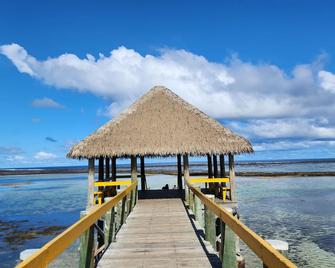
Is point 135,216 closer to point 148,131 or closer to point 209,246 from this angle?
point 209,246

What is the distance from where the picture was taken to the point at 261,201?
27.3 m

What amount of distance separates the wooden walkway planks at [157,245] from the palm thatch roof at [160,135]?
13.2 feet

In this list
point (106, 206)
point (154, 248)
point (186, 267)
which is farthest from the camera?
point (154, 248)

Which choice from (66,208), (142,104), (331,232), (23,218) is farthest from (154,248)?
(66,208)

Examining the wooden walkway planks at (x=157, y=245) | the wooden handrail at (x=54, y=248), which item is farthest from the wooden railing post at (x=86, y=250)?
the wooden walkway planks at (x=157, y=245)

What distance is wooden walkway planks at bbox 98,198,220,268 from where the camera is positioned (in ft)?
18.7

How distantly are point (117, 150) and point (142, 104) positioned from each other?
9.00 feet

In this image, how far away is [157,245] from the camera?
6.77 meters

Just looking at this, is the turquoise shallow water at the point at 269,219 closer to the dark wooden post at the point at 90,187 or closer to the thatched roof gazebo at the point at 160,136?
the dark wooden post at the point at 90,187

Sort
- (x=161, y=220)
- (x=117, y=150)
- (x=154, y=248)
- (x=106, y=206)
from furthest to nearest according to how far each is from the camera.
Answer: (x=117, y=150)
(x=161, y=220)
(x=154, y=248)
(x=106, y=206)

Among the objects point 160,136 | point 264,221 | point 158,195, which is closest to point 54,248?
point 160,136

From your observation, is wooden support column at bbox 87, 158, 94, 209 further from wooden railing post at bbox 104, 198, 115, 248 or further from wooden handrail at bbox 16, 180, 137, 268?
wooden handrail at bbox 16, 180, 137, 268

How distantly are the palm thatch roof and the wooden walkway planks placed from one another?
159 inches

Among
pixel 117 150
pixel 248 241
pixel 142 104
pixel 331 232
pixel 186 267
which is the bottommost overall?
pixel 331 232
